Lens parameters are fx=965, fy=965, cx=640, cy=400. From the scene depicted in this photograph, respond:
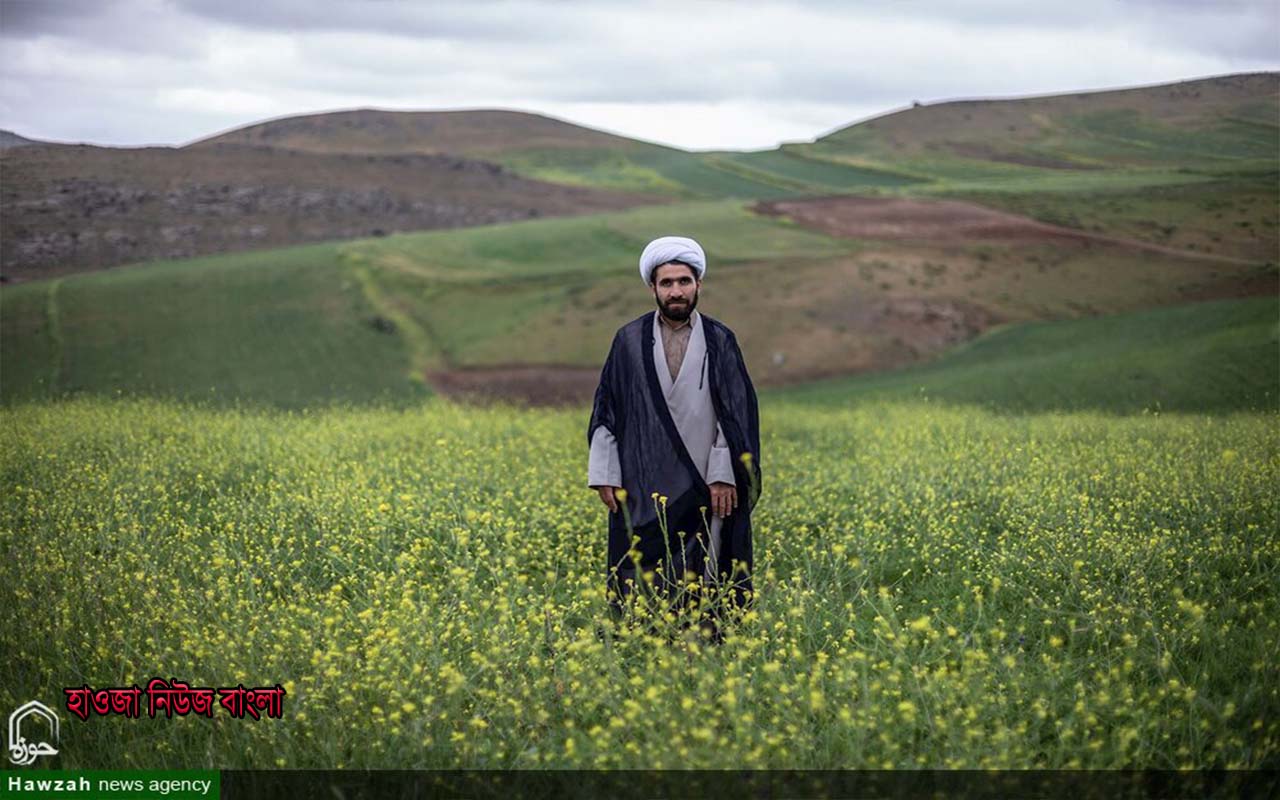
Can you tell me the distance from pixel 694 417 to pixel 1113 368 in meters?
13.0

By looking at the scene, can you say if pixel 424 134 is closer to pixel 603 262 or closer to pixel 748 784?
pixel 603 262

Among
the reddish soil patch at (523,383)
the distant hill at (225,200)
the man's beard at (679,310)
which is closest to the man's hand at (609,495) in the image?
the man's beard at (679,310)

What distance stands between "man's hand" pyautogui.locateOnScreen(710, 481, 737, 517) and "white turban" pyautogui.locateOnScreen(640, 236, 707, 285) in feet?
3.57

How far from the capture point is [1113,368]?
51.4 feet

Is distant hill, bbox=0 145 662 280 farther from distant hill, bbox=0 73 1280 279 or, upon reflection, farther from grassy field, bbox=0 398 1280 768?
grassy field, bbox=0 398 1280 768

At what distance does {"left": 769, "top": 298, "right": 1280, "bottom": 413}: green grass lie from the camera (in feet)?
45.6

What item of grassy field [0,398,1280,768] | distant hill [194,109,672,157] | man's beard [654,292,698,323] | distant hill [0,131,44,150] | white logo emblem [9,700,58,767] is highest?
distant hill [194,109,672,157]

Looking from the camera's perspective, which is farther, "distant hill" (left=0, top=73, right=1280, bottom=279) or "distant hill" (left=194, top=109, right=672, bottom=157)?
"distant hill" (left=194, top=109, right=672, bottom=157)

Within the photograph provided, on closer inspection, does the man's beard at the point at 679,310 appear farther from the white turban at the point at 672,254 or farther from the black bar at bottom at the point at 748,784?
the black bar at bottom at the point at 748,784

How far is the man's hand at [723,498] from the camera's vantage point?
16.4 feet

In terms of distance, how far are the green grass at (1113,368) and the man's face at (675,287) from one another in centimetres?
744

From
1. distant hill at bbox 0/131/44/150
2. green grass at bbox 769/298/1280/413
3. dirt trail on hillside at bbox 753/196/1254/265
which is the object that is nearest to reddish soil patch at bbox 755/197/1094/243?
dirt trail on hillside at bbox 753/196/1254/265

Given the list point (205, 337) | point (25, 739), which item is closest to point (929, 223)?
point (205, 337)

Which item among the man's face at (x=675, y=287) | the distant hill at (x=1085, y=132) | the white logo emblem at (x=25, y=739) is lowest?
the white logo emblem at (x=25, y=739)
